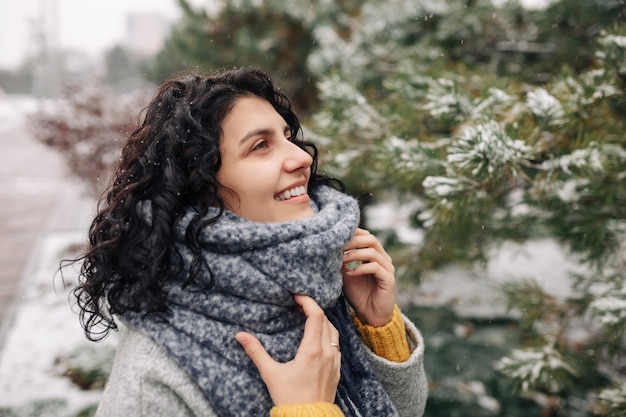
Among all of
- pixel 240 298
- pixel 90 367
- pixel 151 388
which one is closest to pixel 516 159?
pixel 240 298

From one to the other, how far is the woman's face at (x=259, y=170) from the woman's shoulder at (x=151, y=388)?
1.37 feet

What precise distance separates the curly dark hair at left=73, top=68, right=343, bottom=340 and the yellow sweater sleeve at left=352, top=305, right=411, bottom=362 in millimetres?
567

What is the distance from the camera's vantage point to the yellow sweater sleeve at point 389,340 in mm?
1284

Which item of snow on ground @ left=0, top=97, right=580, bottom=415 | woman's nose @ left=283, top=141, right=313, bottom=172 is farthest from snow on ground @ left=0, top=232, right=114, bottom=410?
woman's nose @ left=283, top=141, right=313, bottom=172

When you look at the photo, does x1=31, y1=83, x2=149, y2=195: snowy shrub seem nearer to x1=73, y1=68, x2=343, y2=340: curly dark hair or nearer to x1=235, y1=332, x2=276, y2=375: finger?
x1=73, y1=68, x2=343, y2=340: curly dark hair

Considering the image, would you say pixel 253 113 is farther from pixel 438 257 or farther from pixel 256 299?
pixel 438 257

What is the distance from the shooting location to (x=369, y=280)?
1.32 metres

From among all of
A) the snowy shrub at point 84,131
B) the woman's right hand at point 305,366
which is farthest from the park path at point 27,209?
the woman's right hand at point 305,366

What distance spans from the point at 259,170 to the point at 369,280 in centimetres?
49

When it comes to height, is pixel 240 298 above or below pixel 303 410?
above

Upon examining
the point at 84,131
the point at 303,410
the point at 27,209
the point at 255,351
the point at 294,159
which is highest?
the point at 84,131

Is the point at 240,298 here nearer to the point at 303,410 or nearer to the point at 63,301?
the point at 303,410

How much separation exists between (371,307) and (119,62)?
51.3 meters

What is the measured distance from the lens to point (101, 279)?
1079 millimetres
